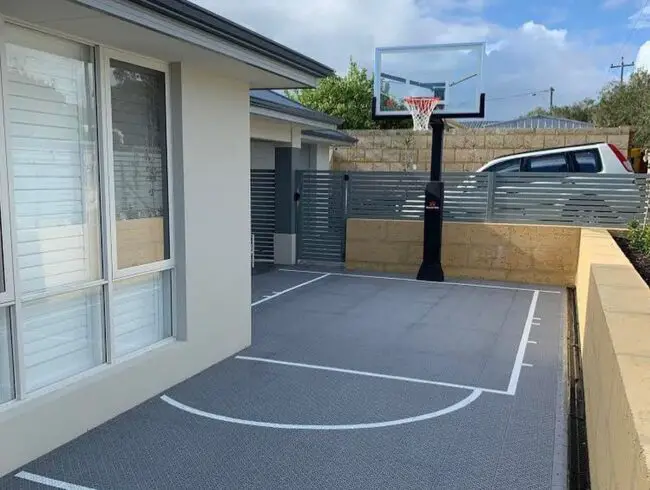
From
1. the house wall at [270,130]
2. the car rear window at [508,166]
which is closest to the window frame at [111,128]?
the house wall at [270,130]

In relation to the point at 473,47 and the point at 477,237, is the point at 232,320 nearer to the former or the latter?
the point at 477,237

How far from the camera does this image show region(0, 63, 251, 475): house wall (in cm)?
411

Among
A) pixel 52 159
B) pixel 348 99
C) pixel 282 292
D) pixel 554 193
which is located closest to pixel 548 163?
pixel 554 193

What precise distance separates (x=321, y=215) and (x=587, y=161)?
17.9 ft

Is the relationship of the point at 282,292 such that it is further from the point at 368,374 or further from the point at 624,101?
the point at 624,101

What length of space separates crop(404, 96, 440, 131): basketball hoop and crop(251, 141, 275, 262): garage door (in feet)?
10.4

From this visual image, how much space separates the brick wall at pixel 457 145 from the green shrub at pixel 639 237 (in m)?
6.61

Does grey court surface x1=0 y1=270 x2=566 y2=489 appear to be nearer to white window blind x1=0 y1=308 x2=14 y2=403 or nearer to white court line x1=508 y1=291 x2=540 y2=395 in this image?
white court line x1=508 y1=291 x2=540 y2=395

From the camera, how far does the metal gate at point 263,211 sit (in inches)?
488

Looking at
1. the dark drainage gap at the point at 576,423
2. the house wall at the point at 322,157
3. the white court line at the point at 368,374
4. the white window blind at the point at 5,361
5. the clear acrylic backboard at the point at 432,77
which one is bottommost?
the dark drainage gap at the point at 576,423

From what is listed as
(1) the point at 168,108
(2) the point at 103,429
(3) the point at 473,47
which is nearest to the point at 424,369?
(2) the point at 103,429

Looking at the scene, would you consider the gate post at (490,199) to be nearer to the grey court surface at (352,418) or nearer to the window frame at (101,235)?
the grey court surface at (352,418)

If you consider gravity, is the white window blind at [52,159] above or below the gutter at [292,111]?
below

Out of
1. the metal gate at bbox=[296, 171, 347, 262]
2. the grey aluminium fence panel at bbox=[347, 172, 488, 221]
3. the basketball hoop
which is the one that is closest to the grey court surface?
the grey aluminium fence panel at bbox=[347, 172, 488, 221]
